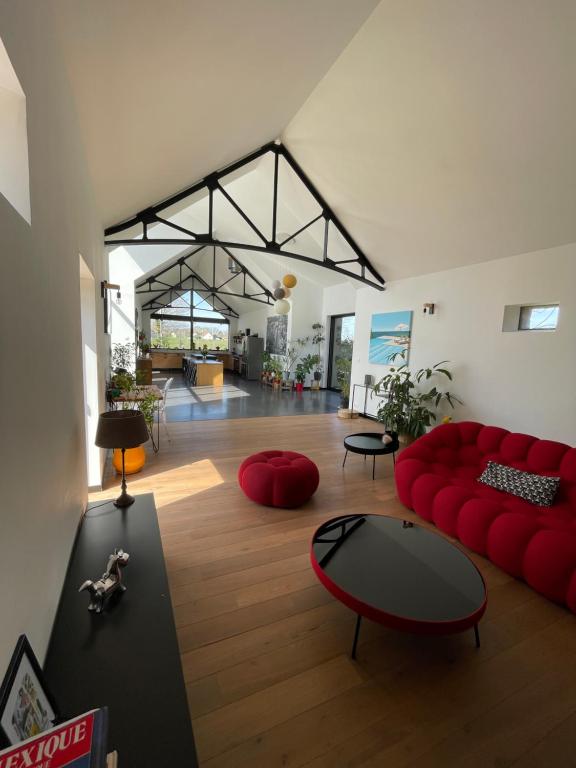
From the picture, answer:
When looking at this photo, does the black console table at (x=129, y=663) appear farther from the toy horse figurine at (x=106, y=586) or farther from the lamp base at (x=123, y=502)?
the lamp base at (x=123, y=502)

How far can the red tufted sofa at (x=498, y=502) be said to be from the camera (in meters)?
2.16

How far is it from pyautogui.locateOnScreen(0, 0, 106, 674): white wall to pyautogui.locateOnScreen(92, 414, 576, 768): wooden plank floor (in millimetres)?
819

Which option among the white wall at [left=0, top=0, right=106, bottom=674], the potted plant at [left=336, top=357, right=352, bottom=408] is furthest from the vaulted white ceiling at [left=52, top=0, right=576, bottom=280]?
the potted plant at [left=336, top=357, right=352, bottom=408]

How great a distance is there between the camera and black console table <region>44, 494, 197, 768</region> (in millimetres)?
1051

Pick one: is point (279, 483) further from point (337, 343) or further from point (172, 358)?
point (172, 358)

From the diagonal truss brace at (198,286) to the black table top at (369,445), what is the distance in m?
8.44

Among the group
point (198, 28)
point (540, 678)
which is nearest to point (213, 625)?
point (540, 678)

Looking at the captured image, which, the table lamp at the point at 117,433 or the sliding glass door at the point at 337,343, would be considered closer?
the table lamp at the point at 117,433

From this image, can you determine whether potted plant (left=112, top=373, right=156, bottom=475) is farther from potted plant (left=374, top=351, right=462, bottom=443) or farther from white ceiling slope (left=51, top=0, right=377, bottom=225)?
potted plant (left=374, top=351, right=462, bottom=443)

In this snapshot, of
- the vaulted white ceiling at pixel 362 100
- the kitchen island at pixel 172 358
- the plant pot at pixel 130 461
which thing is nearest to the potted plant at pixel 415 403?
the vaulted white ceiling at pixel 362 100

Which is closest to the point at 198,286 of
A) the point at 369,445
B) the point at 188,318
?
the point at 188,318

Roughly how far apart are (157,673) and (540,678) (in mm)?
1834

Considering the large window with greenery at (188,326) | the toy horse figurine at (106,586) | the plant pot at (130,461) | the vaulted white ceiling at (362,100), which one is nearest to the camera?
the toy horse figurine at (106,586)

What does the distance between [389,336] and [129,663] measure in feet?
20.0
